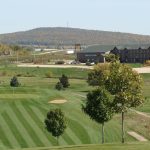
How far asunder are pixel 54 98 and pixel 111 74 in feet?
101

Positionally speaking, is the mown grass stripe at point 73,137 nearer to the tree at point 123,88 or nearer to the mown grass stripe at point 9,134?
the mown grass stripe at point 9,134

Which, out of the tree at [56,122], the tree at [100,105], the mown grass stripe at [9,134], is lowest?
the mown grass stripe at [9,134]

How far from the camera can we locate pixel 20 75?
459ft

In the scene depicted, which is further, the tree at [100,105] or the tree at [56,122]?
the tree at [56,122]

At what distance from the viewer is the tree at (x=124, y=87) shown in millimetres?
48812

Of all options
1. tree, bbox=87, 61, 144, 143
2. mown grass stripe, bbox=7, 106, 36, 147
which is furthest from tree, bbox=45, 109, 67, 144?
tree, bbox=87, 61, 144, 143

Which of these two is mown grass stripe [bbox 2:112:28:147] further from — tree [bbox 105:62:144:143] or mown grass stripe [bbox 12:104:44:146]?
tree [bbox 105:62:144:143]

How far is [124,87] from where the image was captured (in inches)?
1938

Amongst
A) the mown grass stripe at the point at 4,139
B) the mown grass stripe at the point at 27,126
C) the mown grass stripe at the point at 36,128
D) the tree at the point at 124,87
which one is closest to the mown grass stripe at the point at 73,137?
the mown grass stripe at the point at 36,128

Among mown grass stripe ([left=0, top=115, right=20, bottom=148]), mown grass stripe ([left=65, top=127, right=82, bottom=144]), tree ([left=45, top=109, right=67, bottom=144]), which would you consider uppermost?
tree ([left=45, top=109, right=67, bottom=144])

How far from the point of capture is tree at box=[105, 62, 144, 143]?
160 feet

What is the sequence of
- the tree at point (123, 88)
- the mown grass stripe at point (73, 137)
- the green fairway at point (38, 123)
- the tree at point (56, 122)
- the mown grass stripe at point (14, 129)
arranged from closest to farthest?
the tree at point (123, 88) < the tree at point (56, 122) < the mown grass stripe at point (14, 129) < the mown grass stripe at point (73, 137) < the green fairway at point (38, 123)

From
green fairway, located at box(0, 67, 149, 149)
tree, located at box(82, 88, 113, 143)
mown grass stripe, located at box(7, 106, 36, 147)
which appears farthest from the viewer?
green fairway, located at box(0, 67, 149, 149)

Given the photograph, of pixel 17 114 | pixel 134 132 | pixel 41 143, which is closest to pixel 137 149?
pixel 41 143
